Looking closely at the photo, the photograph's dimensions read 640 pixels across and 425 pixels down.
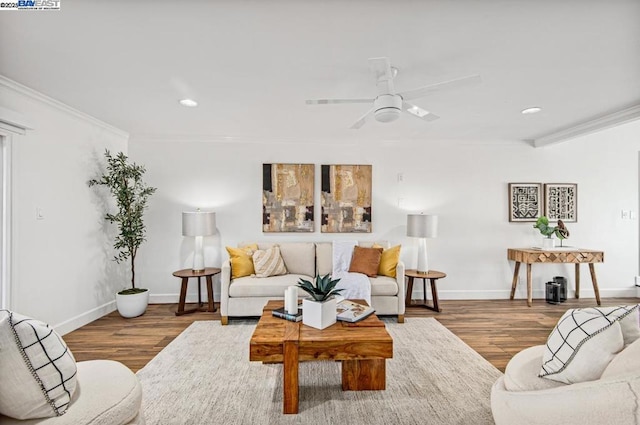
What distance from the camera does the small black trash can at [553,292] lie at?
4.37 meters

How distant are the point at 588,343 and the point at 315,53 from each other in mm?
2150

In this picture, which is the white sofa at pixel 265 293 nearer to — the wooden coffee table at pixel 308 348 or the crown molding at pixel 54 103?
the wooden coffee table at pixel 308 348

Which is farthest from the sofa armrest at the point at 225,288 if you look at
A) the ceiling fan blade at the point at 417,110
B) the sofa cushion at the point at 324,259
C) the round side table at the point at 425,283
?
the ceiling fan blade at the point at 417,110

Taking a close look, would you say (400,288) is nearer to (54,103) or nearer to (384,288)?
(384,288)

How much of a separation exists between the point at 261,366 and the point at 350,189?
2.74 metres

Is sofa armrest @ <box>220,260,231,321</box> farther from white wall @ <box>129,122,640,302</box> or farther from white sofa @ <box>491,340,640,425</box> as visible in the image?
white sofa @ <box>491,340,640,425</box>

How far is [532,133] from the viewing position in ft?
13.9

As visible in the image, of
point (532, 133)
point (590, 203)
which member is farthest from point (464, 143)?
point (590, 203)

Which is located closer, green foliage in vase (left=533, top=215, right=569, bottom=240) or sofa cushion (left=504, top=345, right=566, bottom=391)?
sofa cushion (left=504, top=345, right=566, bottom=391)

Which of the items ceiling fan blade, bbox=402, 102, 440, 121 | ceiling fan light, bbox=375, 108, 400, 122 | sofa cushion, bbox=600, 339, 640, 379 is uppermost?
ceiling fan blade, bbox=402, 102, 440, 121

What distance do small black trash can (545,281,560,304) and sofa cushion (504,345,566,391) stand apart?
3369 millimetres

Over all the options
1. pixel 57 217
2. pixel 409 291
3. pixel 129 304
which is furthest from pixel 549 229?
pixel 57 217

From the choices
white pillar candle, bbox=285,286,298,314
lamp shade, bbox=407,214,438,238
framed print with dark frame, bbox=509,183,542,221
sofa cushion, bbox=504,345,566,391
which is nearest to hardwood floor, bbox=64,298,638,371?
lamp shade, bbox=407,214,438,238

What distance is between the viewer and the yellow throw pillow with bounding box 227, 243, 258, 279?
12.5 ft
